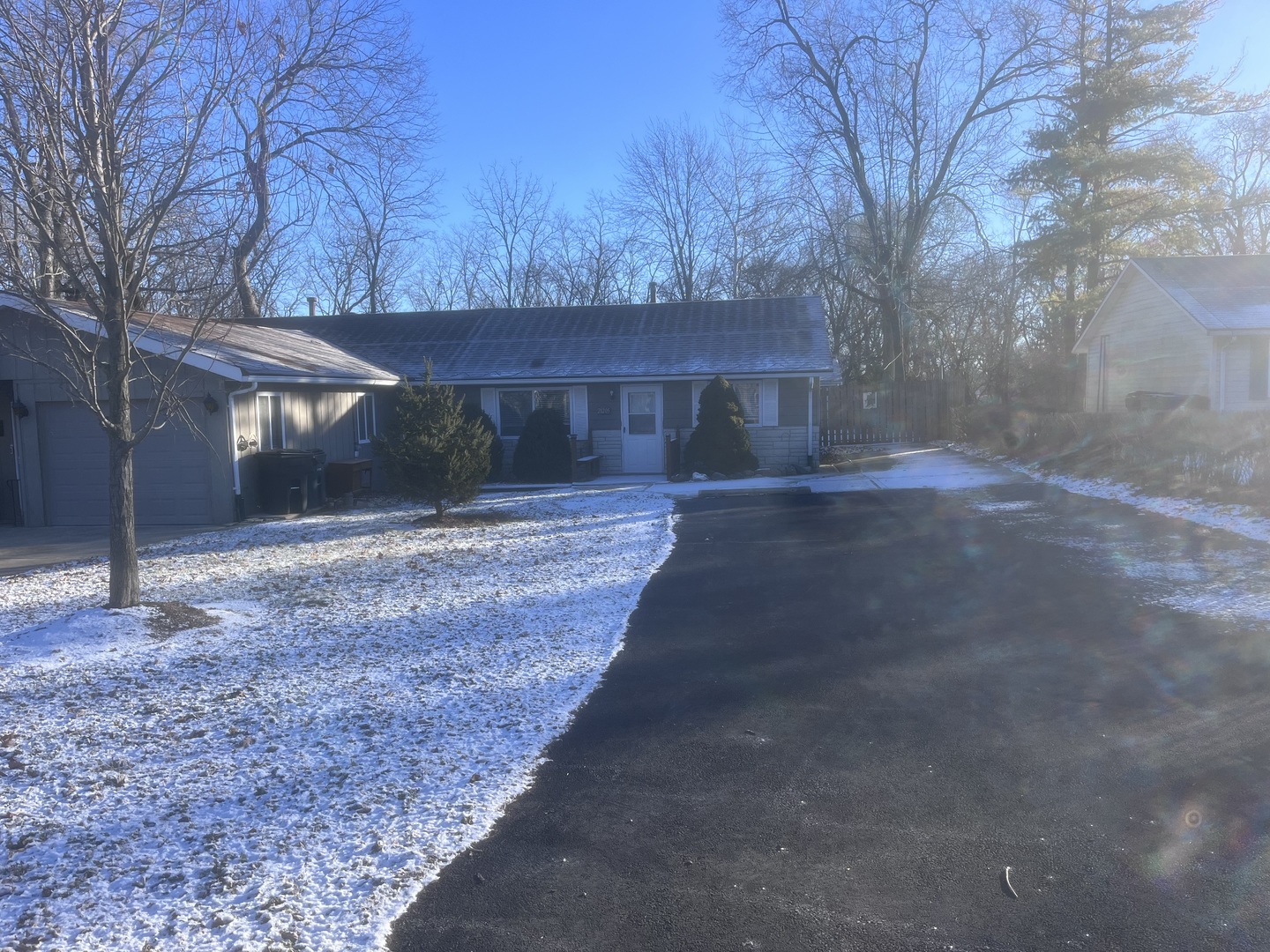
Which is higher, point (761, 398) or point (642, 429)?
point (761, 398)

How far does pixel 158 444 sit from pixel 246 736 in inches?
430

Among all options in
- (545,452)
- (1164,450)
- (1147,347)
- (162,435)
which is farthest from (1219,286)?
(162,435)

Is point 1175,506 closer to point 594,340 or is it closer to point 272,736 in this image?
point 272,736

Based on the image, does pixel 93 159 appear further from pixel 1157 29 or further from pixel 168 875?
pixel 1157 29

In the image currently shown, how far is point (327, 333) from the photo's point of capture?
2502 cm

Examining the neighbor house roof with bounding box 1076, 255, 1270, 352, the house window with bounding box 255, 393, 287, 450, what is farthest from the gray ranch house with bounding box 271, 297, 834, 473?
the neighbor house roof with bounding box 1076, 255, 1270, 352

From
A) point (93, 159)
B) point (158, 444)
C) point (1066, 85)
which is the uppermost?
point (1066, 85)

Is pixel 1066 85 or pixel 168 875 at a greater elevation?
pixel 1066 85

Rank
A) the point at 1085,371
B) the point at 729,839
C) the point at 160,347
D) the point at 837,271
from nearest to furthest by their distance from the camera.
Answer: the point at 729,839, the point at 160,347, the point at 1085,371, the point at 837,271

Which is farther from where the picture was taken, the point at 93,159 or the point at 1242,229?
the point at 1242,229

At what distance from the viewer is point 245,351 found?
50.5 feet

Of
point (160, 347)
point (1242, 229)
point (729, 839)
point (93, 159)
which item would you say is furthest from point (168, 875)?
point (1242, 229)

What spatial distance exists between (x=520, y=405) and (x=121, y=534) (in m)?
14.1

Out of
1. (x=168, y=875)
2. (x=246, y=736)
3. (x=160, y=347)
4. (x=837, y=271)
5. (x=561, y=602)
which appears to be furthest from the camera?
(x=837, y=271)
